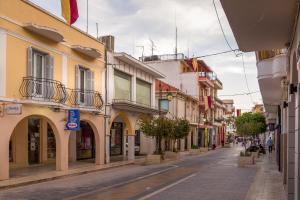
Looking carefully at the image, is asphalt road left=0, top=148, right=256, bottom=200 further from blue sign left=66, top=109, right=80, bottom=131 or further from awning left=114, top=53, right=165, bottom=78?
awning left=114, top=53, right=165, bottom=78

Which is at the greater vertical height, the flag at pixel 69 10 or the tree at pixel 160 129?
the flag at pixel 69 10

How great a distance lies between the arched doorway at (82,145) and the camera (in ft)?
96.1

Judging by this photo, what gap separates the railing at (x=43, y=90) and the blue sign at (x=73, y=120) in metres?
0.84

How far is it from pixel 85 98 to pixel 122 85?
682cm

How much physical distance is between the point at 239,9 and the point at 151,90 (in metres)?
30.7

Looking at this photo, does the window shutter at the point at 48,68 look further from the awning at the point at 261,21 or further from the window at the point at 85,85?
the awning at the point at 261,21

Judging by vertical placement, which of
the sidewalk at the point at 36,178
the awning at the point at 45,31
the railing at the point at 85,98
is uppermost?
the awning at the point at 45,31

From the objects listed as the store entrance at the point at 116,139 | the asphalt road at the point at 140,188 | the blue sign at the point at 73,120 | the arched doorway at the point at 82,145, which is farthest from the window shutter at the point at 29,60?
the store entrance at the point at 116,139

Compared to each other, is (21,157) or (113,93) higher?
(113,93)

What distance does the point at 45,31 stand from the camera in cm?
2023

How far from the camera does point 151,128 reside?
3097cm

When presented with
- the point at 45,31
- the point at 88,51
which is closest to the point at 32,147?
the point at 88,51

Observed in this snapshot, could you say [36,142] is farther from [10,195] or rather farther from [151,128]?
[10,195]

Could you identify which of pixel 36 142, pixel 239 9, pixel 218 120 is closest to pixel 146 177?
pixel 36 142
